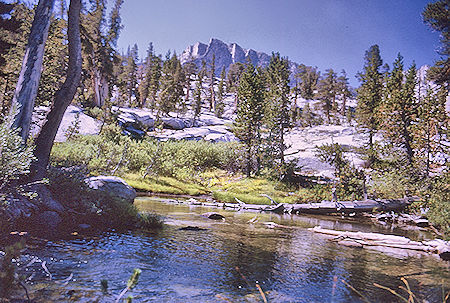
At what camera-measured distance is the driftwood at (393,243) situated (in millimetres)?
9812

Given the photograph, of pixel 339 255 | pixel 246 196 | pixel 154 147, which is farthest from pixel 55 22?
pixel 339 255

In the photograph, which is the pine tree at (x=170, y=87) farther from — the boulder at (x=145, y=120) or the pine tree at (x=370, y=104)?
the pine tree at (x=370, y=104)

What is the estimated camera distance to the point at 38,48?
345 inches

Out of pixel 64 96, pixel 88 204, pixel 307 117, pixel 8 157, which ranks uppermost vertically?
pixel 307 117

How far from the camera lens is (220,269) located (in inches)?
250

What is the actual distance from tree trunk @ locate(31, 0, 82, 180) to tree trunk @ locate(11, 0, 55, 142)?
554 mm

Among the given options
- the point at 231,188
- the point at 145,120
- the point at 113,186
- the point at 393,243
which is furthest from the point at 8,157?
the point at 145,120

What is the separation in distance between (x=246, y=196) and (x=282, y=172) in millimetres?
7133

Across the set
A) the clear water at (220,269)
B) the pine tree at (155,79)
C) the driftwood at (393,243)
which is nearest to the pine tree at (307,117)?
the pine tree at (155,79)

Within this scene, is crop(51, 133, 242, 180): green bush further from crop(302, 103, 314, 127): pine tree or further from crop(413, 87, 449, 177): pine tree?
crop(302, 103, 314, 127): pine tree

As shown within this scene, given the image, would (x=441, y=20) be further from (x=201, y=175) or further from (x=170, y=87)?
(x=170, y=87)

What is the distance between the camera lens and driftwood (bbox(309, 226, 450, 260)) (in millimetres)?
9812

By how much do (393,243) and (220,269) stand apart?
7.99m

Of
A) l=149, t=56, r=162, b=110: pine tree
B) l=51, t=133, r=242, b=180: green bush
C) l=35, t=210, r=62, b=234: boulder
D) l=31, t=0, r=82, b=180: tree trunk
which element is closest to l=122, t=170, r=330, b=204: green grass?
l=51, t=133, r=242, b=180: green bush
